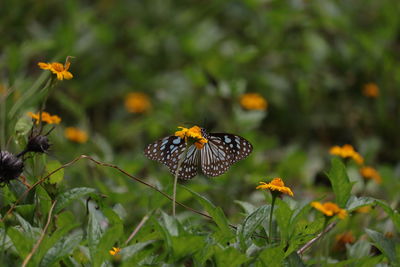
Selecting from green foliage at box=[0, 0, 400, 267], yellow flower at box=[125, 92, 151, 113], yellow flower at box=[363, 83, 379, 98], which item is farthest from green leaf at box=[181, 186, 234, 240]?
yellow flower at box=[363, 83, 379, 98]

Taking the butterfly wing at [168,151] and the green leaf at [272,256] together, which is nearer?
the green leaf at [272,256]

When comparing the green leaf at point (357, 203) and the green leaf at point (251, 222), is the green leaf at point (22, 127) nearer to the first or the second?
the green leaf at point (251, 222)

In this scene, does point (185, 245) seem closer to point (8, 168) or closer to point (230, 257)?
point (230, 257)

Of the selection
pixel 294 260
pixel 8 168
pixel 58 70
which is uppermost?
pixel 58 70

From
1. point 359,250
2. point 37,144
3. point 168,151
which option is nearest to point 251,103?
point 168,151

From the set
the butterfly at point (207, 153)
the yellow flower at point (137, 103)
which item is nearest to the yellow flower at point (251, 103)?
the yellow flower at point (137, 103)
